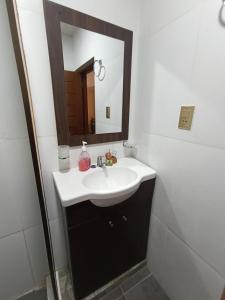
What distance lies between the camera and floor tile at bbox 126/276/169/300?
1093mm

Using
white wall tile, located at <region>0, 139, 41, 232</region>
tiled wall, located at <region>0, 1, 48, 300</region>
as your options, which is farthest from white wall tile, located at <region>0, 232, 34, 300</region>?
white wall tile, located at <region>0, 139, 41, 232</region>

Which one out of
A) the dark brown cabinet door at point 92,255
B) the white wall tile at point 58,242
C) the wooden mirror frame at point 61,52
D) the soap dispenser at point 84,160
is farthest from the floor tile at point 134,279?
the wooden mirror frame at point 61,52

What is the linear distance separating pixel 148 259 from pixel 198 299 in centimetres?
46

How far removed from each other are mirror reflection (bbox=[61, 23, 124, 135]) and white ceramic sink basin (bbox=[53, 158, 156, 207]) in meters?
0.28

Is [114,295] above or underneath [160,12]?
underneath

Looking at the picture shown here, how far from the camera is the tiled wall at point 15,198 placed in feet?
2.48

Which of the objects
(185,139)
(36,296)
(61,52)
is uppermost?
(61,52)

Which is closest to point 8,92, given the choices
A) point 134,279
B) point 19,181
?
point 19,181

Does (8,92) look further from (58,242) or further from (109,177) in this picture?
(58,242)

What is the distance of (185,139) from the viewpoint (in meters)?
0.84

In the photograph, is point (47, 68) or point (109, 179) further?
point (109, 179)

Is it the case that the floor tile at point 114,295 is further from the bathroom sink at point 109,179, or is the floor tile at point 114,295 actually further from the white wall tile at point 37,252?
the bathroom sink at point 109,179

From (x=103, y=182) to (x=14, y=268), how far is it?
2.66ft

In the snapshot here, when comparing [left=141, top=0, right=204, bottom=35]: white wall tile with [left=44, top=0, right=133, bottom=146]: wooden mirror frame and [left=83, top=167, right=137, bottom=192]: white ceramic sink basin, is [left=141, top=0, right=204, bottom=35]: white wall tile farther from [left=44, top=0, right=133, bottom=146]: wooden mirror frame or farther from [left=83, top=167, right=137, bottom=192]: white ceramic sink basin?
[left=83, top=167, right=137, bottom=192]: white ceramic sink basin
